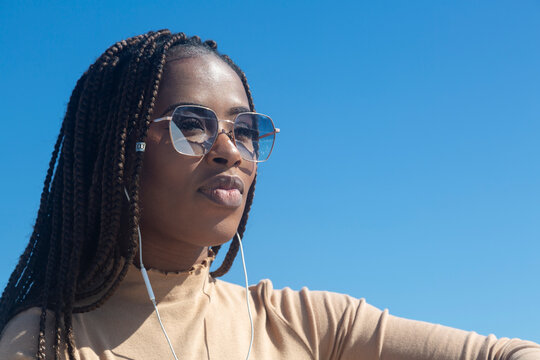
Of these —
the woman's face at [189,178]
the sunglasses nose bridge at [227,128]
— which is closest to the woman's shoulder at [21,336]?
the woman's face at [189,178]

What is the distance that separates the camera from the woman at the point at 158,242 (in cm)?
320

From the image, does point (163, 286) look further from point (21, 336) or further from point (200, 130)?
point (200, 130)

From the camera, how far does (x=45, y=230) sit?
3.54 meters

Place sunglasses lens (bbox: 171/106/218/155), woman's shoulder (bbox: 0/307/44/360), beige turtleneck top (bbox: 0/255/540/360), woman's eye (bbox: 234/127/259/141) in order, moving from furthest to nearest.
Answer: woman's eye (bbox: 234/127/259/141) → sunglasses lens (bbox: 171/106/218/155) → beige turtleneck top (bbox: 0/255/540/360) → woman's shoulder (bbox: 0/307/44/360)

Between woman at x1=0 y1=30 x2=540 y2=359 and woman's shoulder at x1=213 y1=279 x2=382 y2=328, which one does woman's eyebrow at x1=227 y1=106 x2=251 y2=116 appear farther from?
woman's shoulder at x1=213 y1=279 x2=382 y2=328

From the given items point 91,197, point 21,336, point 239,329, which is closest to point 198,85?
point 91,197

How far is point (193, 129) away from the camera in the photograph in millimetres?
3295

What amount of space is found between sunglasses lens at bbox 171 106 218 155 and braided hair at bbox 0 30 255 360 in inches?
6.2

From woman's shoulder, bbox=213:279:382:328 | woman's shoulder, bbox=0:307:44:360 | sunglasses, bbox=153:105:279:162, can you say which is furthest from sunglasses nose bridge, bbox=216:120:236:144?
woman's shoulder, bbox=0:307:44:360

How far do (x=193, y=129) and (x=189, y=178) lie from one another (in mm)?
262

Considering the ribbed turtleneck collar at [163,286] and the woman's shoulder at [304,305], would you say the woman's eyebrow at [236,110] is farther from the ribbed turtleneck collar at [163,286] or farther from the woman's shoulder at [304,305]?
the woman's shoulder at [304,305]

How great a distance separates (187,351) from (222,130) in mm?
1160

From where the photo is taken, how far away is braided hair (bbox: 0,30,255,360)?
320cm

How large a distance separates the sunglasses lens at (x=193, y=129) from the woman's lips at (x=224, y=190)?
0.17m
